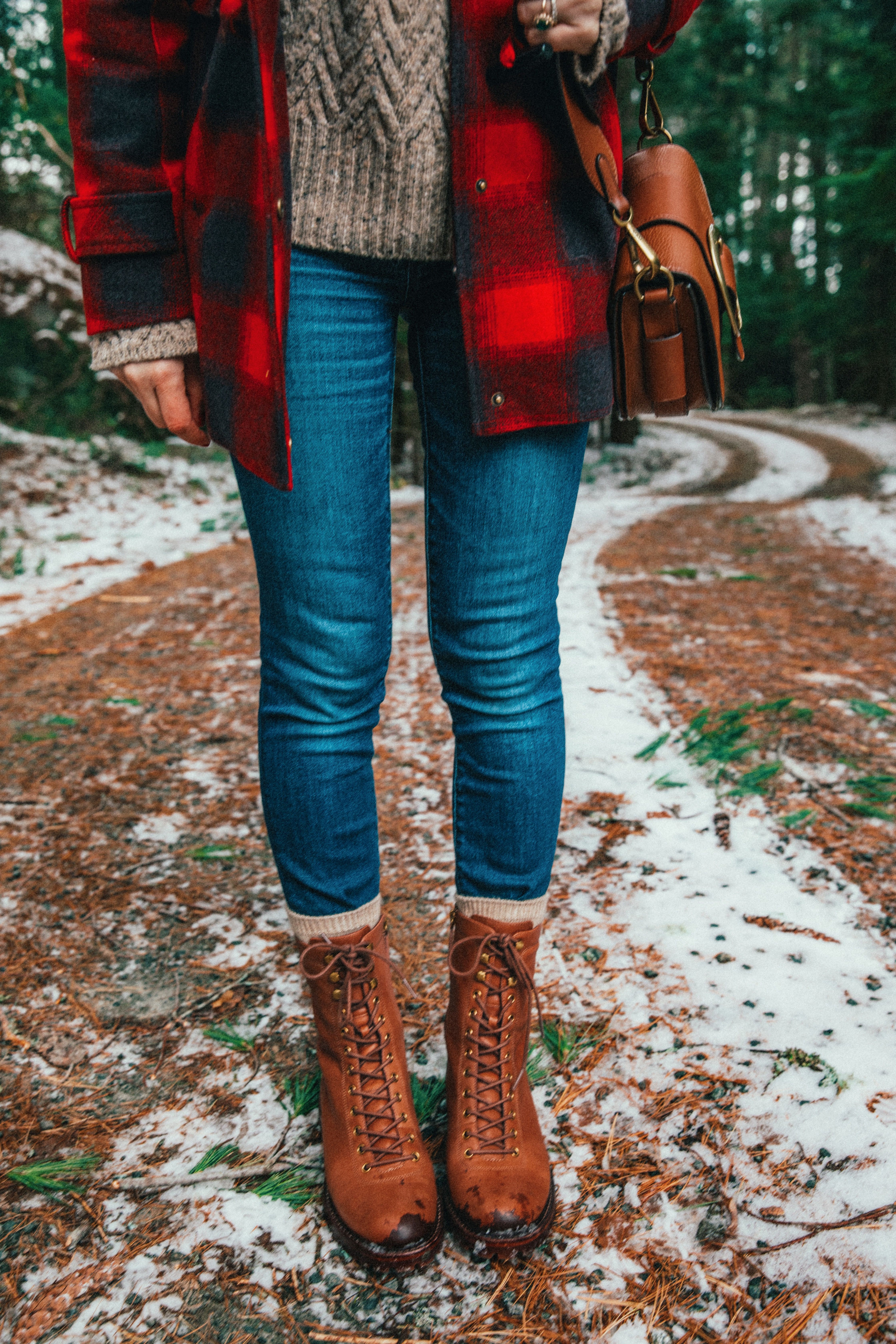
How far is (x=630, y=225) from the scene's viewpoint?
3.41 feet

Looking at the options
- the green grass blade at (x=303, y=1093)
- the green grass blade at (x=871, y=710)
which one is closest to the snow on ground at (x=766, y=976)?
the green grass blade at (x=303, y=1093)

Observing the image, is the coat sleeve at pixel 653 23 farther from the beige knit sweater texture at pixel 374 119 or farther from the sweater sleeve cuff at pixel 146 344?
the sweater sleeve cuff at pixel 146 344

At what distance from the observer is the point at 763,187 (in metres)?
21.8

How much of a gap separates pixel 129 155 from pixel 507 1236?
138cm

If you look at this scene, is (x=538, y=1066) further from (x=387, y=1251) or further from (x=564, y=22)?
(x=564, y=22)

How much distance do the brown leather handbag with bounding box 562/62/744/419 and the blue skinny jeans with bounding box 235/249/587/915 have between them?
4.4 inches

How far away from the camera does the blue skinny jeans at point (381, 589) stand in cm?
101

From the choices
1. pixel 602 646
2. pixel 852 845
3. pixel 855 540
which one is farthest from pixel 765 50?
pixel 852 845

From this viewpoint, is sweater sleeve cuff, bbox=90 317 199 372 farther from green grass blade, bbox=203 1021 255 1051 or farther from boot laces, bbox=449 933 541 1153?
green grass blade, bbox=203 1021 255 1051

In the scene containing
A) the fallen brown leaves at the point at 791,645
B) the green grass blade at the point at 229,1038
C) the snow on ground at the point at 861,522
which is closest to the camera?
the green grass blade at the point at 229,1038

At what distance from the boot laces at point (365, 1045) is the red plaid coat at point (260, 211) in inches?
24.8

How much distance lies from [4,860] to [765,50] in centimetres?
2066

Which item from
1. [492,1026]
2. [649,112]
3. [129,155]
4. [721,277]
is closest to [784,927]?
[492,1026]

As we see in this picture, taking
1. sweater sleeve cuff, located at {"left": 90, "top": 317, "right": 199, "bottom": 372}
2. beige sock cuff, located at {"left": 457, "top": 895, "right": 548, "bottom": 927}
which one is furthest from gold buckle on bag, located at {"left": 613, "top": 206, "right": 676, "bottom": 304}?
beige sock cuff, located at {"left": 457, "top": 895, "right": 548, "bottom": 927}
